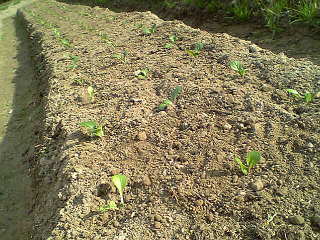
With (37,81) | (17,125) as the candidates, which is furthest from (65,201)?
(37,81)

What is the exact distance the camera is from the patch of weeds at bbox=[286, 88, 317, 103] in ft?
8.36

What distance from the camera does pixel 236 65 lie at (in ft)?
10.2

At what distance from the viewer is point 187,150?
245 centimetres

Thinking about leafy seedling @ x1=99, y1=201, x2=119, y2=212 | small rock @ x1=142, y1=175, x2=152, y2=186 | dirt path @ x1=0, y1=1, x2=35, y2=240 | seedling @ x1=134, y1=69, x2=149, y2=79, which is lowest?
dirt path @ x1=0, y1=1, x2=35, y2=240

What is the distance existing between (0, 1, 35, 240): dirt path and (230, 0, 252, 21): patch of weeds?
3.55m

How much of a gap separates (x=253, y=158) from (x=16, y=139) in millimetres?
3171

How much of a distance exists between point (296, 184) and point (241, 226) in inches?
18.1

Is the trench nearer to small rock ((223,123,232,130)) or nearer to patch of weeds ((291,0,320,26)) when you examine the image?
small rock ((223,123,232,130))

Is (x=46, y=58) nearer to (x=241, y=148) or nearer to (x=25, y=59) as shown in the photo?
(x=25, y=59)

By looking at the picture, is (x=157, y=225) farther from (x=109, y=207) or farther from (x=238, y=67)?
(x=238, y=67)

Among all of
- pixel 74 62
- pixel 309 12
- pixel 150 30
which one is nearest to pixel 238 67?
pixel 309 12

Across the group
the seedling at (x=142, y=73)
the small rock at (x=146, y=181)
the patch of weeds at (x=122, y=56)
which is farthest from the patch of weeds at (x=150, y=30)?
the small rock at (x=146, y=181)

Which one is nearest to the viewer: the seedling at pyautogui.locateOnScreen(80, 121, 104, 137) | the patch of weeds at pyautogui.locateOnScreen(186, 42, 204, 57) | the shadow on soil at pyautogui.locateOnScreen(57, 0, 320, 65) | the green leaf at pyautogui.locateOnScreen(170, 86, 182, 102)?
the seedling at pyautogui.locateOnScreen(80, 121, 104, 137)

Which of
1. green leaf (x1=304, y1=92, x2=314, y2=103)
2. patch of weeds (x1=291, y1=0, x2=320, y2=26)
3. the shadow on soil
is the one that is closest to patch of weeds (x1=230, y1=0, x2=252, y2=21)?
the shadow on soil
